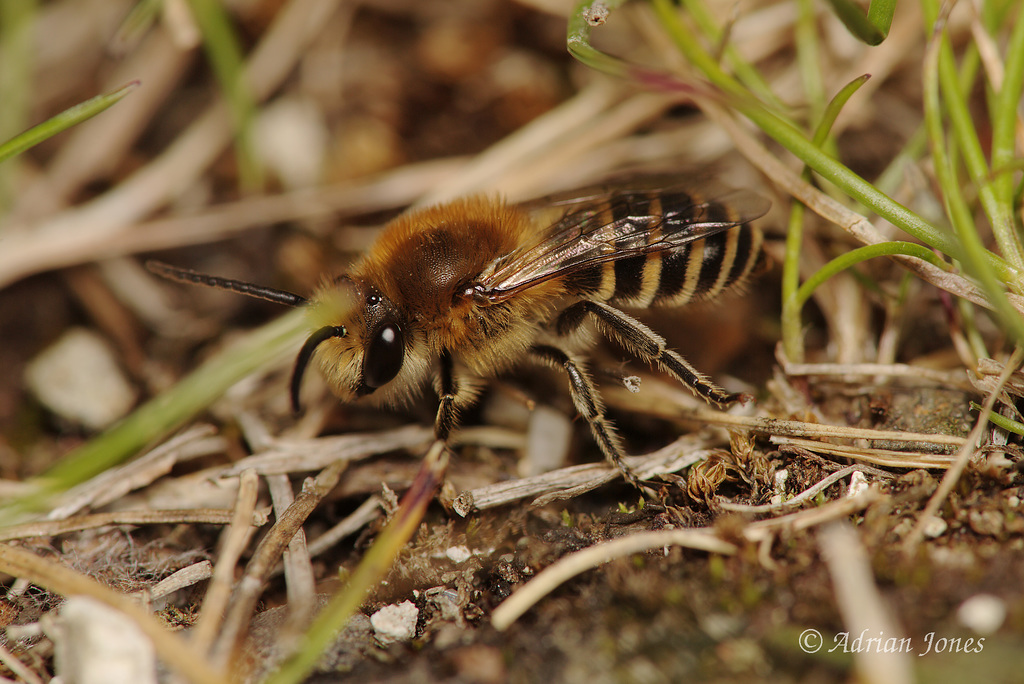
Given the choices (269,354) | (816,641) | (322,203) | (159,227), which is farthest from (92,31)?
(816,641)

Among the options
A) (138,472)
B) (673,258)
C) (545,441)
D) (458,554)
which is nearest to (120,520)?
(138,472)

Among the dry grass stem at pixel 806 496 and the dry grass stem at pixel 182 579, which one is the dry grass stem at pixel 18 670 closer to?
the dry grass stem at pixel 182 579

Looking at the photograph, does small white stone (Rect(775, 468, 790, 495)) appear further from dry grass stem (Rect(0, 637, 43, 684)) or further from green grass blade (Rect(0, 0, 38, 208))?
green grass blade (Rect(0, 0, 38, 208))

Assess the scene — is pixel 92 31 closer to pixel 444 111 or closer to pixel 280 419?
pixel 444 111

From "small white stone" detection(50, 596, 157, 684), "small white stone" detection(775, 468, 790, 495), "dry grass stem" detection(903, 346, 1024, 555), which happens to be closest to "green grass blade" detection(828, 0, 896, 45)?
"dry grass stem" detection(903, 346, 1024, 555)

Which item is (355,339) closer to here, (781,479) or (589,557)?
(589,557)
